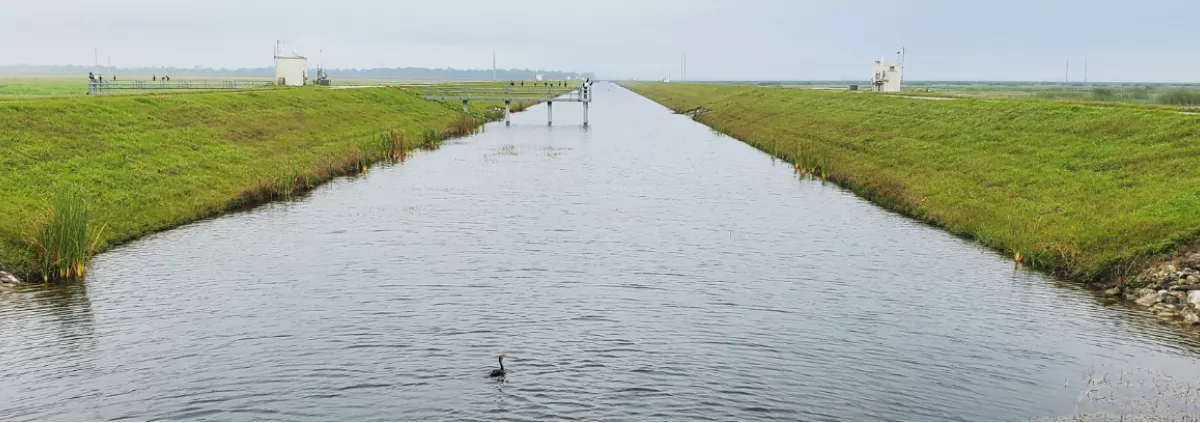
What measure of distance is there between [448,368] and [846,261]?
15.8 meters

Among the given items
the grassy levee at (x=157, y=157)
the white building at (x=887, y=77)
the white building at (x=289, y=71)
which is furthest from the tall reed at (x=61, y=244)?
the white building at (x=887, y=77)

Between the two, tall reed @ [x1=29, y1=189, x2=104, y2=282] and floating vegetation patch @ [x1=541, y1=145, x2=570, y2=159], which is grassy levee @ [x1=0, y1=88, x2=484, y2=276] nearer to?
tall reed @ [x1=29, y1=189, x2=104, y2=282]

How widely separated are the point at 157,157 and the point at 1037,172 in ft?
134

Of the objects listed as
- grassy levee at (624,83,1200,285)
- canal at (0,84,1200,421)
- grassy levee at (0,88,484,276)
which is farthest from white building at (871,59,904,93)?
canal at (0,84,1200,421)

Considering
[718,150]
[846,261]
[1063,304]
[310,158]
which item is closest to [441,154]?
[310,158]

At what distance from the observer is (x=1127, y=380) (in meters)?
18.6

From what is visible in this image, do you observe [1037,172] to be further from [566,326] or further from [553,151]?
[553,151]

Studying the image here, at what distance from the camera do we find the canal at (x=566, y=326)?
688 inches

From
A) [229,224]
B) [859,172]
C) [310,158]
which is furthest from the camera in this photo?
[310,158]

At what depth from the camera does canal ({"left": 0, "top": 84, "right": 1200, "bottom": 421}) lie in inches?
688

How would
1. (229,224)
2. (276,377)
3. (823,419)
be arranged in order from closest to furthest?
1. (823,419)
2. (276,377)
3. (229,224)

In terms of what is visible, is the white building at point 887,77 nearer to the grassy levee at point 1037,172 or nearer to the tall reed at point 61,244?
the grassy levee at point 1037,172

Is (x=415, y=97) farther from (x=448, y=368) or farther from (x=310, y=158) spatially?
(x=448, y=368)

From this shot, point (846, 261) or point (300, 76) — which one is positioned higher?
point (300, 76)
